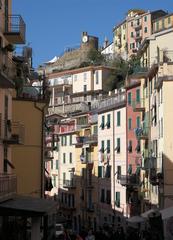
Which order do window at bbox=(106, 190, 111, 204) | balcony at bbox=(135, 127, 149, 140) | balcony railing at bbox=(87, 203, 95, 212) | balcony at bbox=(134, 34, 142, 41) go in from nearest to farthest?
1. balcony at bbox=(135, 127, 149, 140)
2. window at bbox=(106, 190, 111, 204)
3. balcony railing at bbox=(87, 203, 95, 212)
4. balcony at bbox=(134, 34, 142, 41)

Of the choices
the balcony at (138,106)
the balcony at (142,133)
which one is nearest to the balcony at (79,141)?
the balcony at (138,106)

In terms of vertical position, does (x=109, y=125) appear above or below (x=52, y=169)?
above

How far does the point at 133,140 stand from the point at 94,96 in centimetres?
6400

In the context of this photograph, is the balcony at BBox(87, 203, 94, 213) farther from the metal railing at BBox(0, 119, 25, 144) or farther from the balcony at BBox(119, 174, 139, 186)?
the metal railing at BBox(0, 119, 25, 144)

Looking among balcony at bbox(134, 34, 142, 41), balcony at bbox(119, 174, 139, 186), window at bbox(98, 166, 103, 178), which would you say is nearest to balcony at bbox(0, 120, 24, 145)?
balcony at bbox(119, 174, 139, 186)

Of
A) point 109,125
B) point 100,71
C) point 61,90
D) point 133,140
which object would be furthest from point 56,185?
point 61,90

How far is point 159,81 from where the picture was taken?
1661 inches

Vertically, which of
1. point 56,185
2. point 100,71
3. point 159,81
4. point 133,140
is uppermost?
point 100,71

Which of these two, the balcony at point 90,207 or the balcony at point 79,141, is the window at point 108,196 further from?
the balcony at point 79,141

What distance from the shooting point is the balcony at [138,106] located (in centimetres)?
5335

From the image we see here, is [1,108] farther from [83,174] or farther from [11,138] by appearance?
[83,174]

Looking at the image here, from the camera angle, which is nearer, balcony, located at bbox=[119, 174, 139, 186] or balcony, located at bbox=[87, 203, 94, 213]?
balcony, located at bbox=[119, 174, 139, 186]

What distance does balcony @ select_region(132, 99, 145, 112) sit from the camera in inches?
2100

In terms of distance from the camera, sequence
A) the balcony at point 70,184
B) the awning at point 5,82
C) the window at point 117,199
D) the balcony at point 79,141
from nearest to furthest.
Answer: the awning at point 5,82 < the window at point 117,199 < the balcony at point 79,141 < the balcony at point 70,184
